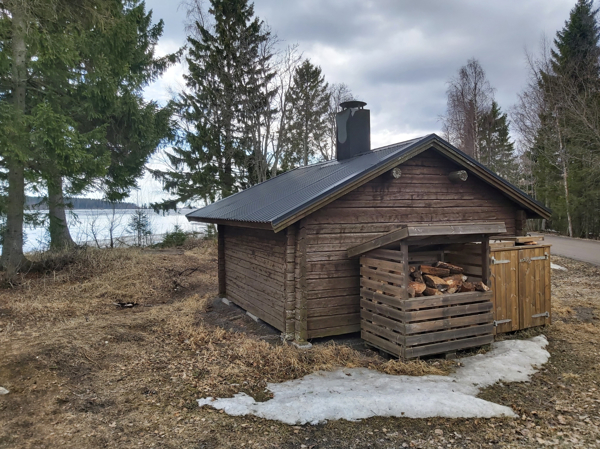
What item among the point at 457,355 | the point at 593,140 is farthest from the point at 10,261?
the point at 593,140

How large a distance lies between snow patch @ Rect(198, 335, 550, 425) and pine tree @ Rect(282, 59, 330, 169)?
57.6ft

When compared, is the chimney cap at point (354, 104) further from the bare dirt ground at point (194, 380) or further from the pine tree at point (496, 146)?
the pine tree at point (496, 146)

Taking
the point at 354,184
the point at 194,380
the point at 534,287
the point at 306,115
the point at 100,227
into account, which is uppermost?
the point at 306,115

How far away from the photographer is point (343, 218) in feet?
21.6

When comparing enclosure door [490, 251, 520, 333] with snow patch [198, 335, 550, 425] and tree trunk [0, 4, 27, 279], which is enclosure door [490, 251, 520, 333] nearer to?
snow patch [198, 335, 550, 425]

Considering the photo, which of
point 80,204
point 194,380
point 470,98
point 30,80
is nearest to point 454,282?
point 194,380

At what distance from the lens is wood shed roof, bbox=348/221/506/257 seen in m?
5.22

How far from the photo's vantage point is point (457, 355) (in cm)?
A: 583

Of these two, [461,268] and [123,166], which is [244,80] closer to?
[123,166]

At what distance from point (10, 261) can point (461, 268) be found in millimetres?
11553

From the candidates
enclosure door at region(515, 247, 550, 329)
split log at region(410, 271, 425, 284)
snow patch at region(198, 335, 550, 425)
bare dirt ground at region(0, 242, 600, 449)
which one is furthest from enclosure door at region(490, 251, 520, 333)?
split log at region(410, 271, 425, 284)

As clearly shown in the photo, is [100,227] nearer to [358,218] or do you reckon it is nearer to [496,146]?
[358,218]

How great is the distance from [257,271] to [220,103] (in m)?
14.1

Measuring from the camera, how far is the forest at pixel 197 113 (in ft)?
32.0
